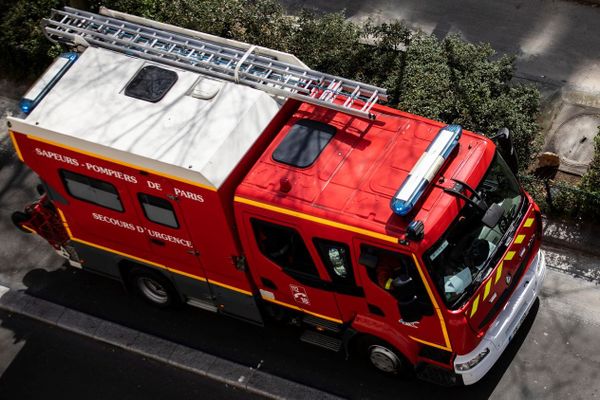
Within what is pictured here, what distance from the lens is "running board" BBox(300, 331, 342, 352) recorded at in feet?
30.9

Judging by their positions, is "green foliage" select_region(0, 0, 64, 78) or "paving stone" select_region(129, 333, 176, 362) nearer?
"paving stone" select_region(129, 333, 176, 362)

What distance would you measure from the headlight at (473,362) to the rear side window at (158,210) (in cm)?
342

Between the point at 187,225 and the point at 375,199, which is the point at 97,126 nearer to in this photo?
the point at 187,225

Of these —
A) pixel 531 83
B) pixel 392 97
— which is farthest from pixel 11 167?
pixel 531 83

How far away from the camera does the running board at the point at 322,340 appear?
9422mm

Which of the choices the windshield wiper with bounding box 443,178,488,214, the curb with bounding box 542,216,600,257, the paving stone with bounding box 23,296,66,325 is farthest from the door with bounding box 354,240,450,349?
the paving stone with bounding box 23,296,66,325

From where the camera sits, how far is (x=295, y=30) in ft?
41.4

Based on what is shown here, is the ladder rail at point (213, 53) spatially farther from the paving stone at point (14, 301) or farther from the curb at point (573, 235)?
the paving stone at point (14, 301)

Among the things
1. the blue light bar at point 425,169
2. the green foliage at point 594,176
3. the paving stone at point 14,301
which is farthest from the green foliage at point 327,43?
the paving stone at point 14,301

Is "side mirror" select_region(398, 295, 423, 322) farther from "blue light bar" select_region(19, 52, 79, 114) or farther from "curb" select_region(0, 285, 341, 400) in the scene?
"blue light bar" select_region(19, 52, 79, 114)

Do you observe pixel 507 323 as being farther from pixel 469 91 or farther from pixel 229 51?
pixel 229 51

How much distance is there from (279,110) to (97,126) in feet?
6.57

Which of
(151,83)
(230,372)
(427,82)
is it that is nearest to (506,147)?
(427,82)

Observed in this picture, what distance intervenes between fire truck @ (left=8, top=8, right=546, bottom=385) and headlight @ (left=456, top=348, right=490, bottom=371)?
15mm
